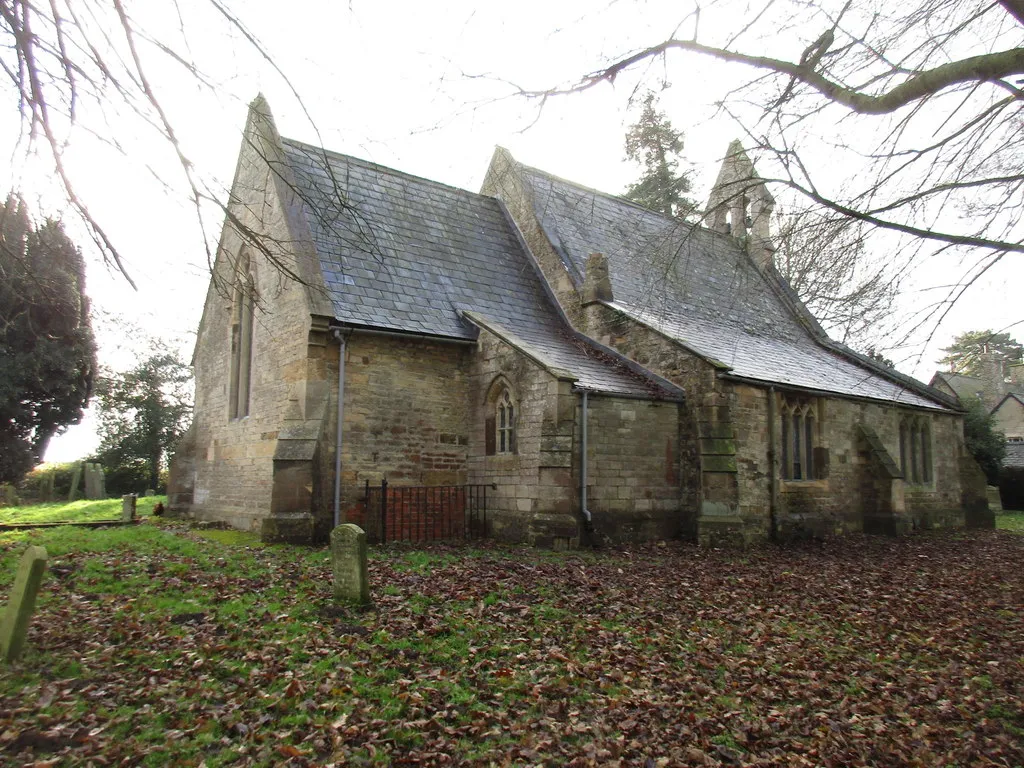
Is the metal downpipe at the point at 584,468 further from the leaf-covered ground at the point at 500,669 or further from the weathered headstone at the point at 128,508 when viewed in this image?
the weathered headstone at the point at 128,508

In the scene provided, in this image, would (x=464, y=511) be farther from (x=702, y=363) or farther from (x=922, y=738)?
(x=922, y=738)

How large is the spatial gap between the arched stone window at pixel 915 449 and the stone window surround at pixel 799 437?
16.3 feet

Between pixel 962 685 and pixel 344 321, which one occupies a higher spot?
pixel 344 321

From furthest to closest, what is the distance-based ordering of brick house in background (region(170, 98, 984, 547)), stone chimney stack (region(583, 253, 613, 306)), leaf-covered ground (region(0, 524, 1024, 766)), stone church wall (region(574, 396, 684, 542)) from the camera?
stone chimney stack (region(583, 253, 613, 306)), stone church wall (region(574, 396, 684, 542)), brick house in background (region(170, 98, 984, 547)), leaf-covered ground (region(0, 524, 1024, 766))

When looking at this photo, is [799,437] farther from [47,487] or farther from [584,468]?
[47,487]

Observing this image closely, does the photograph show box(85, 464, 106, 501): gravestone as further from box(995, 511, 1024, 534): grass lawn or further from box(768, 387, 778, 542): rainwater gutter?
box(995, 511, 1024, 534): grass lawn

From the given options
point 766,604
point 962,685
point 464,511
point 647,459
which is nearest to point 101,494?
point 464,511

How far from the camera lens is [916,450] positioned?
2172 cm

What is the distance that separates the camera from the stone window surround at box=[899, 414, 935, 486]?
69.6ft

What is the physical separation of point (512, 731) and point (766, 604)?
5251 millimetres

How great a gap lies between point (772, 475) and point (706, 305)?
6.57m

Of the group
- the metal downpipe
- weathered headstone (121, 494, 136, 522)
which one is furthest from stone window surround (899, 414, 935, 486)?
weathered headstone (121, 494, 136, 522)

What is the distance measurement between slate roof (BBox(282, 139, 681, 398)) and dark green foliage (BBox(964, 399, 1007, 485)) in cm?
2203

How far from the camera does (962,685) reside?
22.5 feet
